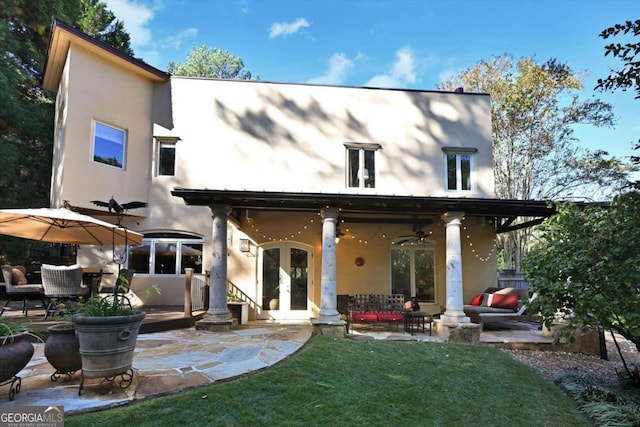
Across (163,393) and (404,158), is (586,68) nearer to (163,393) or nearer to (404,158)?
(404,158)

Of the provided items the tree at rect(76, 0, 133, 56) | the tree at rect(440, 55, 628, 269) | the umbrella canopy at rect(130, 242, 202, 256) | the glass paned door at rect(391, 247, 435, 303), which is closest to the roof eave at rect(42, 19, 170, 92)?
the tree at rect(76, 0, 133, 56)

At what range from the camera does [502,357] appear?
6883mm

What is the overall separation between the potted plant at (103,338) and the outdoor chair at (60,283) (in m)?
3.53

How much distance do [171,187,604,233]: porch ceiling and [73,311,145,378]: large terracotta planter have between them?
3.93m

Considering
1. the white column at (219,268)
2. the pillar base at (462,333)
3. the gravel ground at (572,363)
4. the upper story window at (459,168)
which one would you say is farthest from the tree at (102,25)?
the gravel ground at (572,363)

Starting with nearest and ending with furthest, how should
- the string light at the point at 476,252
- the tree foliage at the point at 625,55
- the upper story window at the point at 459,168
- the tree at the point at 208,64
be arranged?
the tree foliage at the point at 625,55 < the string light at the point at 476,252 < the upper story window at the point at 459,168 < the tree at the point at 208,64

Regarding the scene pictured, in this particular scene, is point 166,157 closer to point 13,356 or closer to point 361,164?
point 361,164

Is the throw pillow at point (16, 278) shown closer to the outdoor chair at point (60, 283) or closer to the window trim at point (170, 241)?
the outdoor chair at point (60, 283)

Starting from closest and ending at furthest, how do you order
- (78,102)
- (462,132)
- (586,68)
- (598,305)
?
(598,305), (78,102), (462,132), (586,68)

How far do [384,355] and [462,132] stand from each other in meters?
8.54

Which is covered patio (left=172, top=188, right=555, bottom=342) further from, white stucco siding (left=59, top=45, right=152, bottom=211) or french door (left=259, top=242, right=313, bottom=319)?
white stucco siding (left=59, top=45, right=152, bottom=211)

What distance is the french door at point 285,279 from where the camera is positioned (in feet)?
33.8

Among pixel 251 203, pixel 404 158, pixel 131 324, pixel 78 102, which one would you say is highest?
pixel 78 102

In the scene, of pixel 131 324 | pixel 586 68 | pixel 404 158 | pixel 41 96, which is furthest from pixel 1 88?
pixel 586 68
